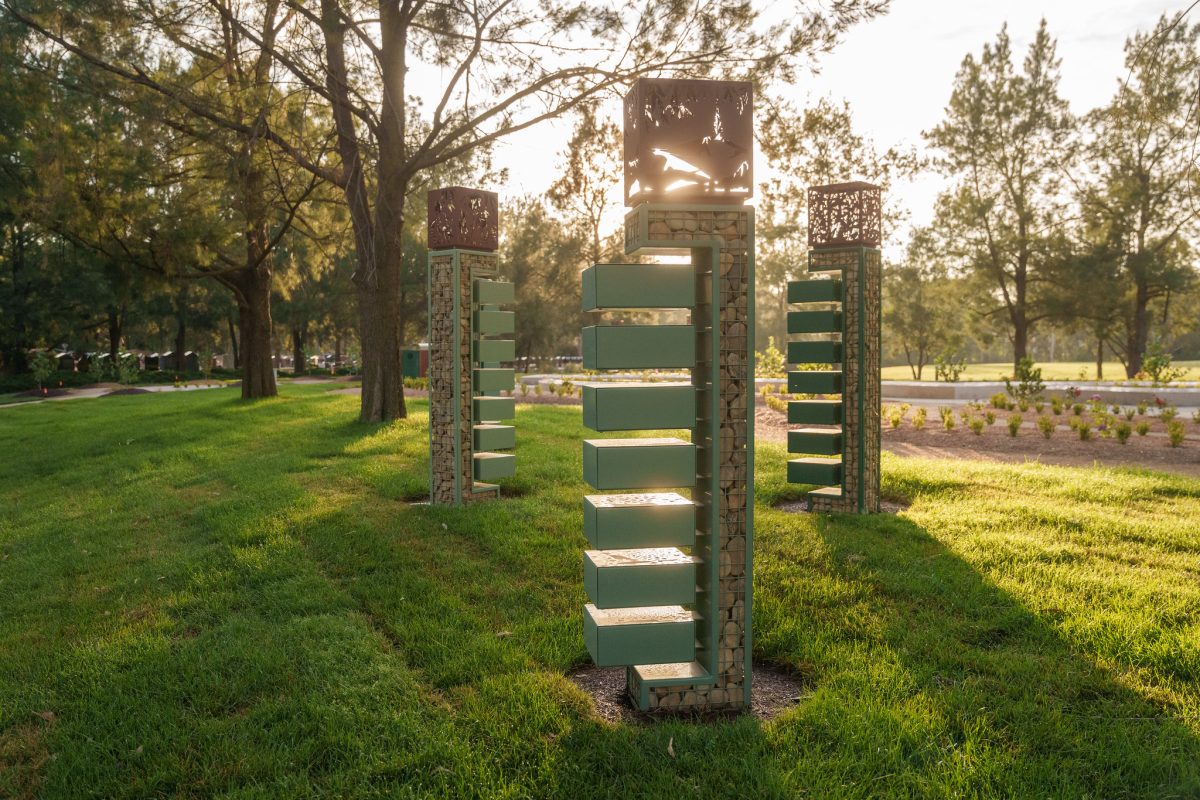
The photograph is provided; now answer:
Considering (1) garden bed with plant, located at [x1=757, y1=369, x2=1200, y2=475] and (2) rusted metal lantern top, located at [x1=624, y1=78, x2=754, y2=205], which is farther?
(1) garden bed with plant, located at [x1=757, y1=369, x2=1200, y2=475]

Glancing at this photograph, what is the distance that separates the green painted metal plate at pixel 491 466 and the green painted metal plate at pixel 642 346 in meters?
4.69

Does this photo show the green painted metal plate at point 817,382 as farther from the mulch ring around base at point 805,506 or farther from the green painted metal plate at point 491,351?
the green painted metal plate at point 491,351

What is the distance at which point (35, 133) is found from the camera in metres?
13.0

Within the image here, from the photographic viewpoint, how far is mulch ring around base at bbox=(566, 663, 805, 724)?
342cm

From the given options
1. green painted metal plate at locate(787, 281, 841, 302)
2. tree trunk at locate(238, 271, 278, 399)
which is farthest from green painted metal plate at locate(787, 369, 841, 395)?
tree trunk at locate(238, 271, 278, 399)

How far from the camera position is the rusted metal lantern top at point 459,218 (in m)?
7.79

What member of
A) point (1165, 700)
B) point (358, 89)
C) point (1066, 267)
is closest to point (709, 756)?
point (1165, 700)

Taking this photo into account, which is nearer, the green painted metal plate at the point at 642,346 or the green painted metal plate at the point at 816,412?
the green painted metal plate at the point at 642,346

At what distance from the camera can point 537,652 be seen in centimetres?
402

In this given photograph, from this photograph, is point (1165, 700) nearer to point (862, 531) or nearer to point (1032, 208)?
point (862, 531)

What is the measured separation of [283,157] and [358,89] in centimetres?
176

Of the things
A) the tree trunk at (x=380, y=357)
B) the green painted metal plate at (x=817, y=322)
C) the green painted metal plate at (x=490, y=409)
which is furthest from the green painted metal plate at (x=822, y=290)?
the tree trunk at (x=380, y=357)

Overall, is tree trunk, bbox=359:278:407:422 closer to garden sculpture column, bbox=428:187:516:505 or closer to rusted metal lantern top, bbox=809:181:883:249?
garden sculpture column, bbox=428:187:516:505

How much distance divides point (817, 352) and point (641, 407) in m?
4.34
